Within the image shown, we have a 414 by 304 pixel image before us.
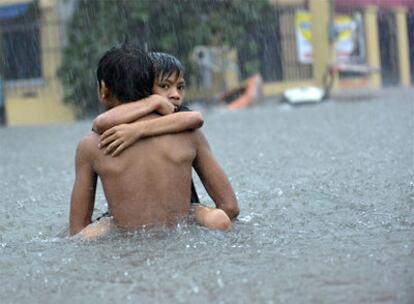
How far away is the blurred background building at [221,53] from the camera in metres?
16.9

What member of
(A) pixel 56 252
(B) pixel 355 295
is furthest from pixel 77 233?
(B) pixel 355 295

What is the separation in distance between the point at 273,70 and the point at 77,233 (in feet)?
49.7

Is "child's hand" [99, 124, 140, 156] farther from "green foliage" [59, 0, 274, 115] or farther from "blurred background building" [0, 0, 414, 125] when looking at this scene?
"blurred background building" [0, 0, 414, 125]

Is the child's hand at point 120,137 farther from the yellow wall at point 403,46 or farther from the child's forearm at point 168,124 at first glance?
the yellow wall at point 403,46

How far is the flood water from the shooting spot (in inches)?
125

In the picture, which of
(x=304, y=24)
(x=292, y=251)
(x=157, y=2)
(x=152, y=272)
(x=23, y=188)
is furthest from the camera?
(x=304, y=24)

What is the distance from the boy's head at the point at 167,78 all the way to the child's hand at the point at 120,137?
34 cm

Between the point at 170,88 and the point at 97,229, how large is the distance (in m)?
0.76

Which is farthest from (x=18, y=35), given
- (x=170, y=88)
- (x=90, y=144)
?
(x=90, y=144)

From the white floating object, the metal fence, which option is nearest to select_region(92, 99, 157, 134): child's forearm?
the white floating object

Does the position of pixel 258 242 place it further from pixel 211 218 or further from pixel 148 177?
pixel 148 177

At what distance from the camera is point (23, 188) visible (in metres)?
7.13

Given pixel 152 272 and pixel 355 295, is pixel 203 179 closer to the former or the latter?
pixel 152 272

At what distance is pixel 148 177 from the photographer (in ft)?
12.6
